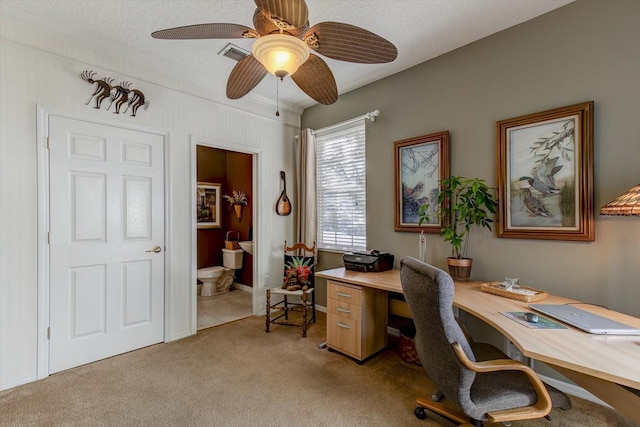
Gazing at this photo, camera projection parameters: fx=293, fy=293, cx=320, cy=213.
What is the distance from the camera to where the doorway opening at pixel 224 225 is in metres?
4.74

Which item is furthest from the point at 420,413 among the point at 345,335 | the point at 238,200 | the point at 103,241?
the point at 238,200

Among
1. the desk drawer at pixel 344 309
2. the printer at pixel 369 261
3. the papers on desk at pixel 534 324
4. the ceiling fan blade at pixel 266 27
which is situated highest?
the ceiling fan blade at pixel 266 27

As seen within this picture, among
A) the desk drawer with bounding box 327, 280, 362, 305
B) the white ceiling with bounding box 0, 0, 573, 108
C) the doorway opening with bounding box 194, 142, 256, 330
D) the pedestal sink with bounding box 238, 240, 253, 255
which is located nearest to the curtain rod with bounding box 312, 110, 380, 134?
the white ceiling with bounding box 0, 0, 573, 108

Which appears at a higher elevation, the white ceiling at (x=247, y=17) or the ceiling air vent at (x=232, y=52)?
the ceiling air vent at (x=232, y=52)

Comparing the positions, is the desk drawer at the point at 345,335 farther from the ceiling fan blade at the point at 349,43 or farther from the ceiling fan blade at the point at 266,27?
the ceiling fan blade at the point at 266,27

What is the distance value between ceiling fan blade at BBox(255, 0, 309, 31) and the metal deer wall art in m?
1.97

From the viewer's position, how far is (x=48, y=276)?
2318mm

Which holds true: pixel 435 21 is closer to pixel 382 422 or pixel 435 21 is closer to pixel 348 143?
pixel 348 143

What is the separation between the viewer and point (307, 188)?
3.83 meters

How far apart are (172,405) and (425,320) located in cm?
176

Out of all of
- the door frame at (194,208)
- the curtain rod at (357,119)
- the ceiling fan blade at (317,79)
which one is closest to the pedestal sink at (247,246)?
the door frame at (194,208)

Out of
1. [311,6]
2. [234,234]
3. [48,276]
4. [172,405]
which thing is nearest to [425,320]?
[172,405]

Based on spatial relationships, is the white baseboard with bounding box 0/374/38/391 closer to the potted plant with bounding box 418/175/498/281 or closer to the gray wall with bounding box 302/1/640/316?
the gray wall with bounding box 302/1/640/316

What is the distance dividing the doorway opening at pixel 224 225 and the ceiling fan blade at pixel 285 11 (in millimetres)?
3446
